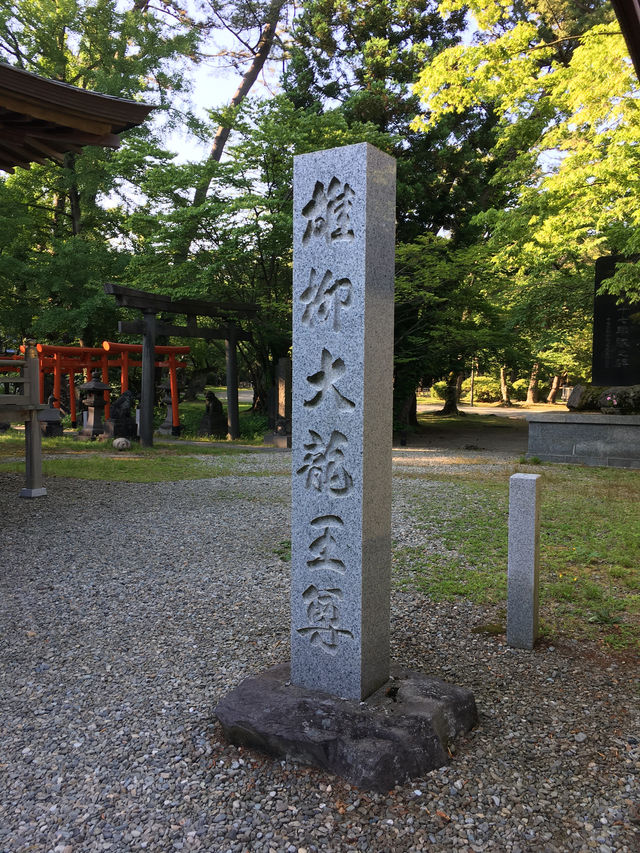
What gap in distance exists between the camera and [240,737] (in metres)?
2.44

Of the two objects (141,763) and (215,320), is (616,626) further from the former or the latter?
(215,320)

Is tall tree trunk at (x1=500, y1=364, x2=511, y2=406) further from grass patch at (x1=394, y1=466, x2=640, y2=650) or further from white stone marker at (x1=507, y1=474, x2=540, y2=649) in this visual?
white stone marker at (x1=507, y1=474, x2=540, y2=649)

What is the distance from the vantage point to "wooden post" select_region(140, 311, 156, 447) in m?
13.1

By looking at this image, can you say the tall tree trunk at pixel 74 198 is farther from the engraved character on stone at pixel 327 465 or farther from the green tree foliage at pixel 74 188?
the engraved character on stone at pixel 327 465

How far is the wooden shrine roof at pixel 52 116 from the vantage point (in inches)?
215

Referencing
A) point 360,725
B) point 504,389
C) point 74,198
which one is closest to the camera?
point 360,725

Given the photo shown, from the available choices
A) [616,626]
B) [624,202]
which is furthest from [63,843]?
[624,202]

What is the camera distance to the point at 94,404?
1438 cm

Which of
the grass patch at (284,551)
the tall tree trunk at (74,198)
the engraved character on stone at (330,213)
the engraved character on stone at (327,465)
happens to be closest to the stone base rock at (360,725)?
the engraved character on stone at (327,465)

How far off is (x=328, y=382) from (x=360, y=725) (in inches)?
52.9

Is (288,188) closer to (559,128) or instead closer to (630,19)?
(559,128)

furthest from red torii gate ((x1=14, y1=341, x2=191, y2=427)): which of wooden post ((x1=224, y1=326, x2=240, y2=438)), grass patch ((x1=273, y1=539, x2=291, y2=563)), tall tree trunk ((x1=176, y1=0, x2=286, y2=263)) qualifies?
grass patch ((x1=273, y1=539, x2=291, y2=563))

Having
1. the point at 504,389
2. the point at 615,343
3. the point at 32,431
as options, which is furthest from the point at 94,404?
the point at 504,389

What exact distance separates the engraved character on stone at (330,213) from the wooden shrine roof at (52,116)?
13.6 ft
